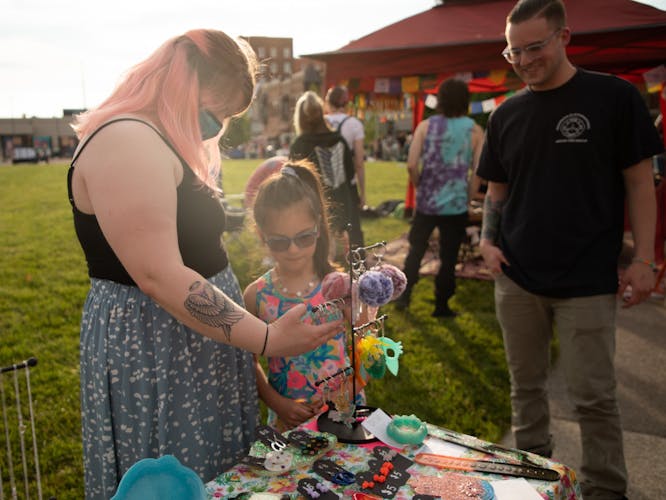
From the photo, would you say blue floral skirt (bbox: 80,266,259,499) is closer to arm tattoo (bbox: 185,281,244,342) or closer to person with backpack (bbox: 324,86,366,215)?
arm tattoo (bbox: 185,281,244,342)

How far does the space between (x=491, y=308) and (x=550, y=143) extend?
3112mm

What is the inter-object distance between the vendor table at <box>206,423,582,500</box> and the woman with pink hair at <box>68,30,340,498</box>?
11.3 inches

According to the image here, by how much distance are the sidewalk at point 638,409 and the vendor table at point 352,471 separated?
1.56m

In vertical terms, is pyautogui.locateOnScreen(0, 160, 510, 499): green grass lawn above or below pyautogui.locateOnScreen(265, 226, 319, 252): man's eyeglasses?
below

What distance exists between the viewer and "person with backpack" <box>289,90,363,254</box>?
4188 millimetres

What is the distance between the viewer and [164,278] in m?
1.22

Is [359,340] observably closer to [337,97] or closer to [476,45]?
[337,97]

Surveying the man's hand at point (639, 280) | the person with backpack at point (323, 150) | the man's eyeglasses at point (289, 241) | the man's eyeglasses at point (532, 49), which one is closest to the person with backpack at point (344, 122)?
the person with backpack at point (323, 150)

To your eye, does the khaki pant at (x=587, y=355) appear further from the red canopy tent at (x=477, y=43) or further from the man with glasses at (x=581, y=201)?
the red canopy tent at (x=477, y=43)

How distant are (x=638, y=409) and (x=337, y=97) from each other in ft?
12.8

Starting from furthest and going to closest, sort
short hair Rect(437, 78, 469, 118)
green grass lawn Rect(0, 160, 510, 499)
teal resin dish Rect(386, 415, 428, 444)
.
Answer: short hair Rect(437, 78, 469, 118) → green grass lawn Rect(0, 160, 510, 499) → teal resin dish Rect(386, 415, 428, 444)

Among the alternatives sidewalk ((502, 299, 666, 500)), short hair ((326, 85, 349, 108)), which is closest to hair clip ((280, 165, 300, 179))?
sidewalk ((502, 299, 666, 500))

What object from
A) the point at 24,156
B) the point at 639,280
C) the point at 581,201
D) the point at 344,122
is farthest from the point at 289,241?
the point at 24,156

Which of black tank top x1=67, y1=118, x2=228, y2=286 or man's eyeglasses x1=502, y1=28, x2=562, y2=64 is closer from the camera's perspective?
black tank top x1=67, y1=118, x2=228, y2=286
